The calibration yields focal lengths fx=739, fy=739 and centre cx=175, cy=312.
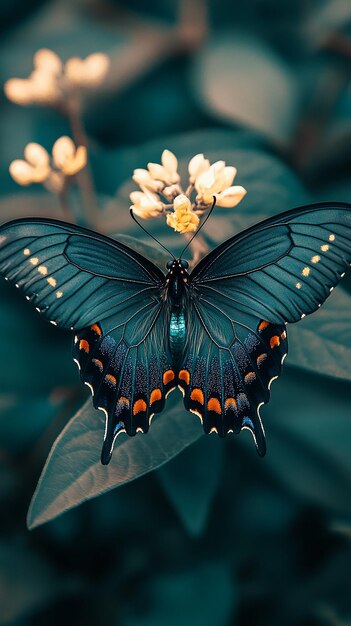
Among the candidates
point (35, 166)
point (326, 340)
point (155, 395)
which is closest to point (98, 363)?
point (155, 395)

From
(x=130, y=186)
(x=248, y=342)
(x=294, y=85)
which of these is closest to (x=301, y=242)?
(x=248, y=342)

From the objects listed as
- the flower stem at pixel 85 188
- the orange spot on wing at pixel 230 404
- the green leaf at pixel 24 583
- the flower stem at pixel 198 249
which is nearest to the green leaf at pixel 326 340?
the orange spot on wing at pixel 230 404

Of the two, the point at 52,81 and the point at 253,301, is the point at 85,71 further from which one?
the point at 253,301

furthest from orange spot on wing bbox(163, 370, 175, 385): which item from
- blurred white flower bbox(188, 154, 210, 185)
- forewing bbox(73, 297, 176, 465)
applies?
blurred white flower bbox(188, 154, 210, 185)

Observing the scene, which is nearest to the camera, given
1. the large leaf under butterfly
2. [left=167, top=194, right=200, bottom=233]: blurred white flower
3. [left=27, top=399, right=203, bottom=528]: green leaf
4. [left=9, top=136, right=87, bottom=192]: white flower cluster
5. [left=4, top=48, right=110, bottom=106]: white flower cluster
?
[left=27, top=399, right=203, bottom=528]: green leaf

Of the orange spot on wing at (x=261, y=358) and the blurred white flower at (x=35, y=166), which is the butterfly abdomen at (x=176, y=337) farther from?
the blurred white flower at (x=35, y=166)

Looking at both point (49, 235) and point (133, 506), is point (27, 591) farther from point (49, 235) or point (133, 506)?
point (49, 235)

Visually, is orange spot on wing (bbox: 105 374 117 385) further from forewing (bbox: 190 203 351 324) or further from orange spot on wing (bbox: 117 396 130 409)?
forewing (bbox: 190 203 351 324)
